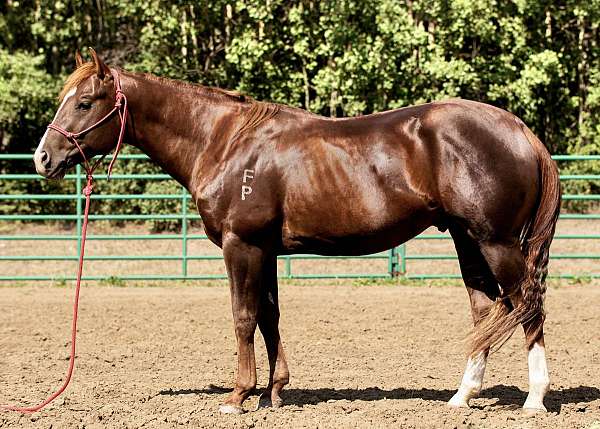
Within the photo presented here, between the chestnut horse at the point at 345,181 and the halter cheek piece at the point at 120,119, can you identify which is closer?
the chestnut horse at the point at 345,181

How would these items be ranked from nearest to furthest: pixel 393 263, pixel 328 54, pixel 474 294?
pixel 474 294
pixel 393 263
pixel 328 54

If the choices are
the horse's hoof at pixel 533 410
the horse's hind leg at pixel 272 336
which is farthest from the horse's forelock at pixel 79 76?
the horse's hoof at pixel 533 410

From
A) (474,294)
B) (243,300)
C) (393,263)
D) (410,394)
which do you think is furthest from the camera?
(393,263)

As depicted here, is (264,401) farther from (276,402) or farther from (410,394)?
(410,394)

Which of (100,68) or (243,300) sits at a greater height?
(100,68)

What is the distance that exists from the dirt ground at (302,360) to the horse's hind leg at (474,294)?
0.12 meters

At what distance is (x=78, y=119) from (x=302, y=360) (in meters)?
2.55

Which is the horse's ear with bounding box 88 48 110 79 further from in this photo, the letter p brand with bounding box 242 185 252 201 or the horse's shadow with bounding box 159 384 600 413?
the horse's shadow with bounding box 159 384 600 413

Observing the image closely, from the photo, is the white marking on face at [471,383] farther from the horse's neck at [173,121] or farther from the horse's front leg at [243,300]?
the horse's neck at [173,121]

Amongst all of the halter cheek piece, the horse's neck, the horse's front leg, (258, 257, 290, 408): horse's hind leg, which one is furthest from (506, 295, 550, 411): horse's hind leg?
the halter cheek piece

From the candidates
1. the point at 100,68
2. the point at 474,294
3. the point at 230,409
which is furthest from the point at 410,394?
the point at 100,68

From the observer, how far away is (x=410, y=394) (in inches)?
213

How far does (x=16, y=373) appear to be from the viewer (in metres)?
6.04

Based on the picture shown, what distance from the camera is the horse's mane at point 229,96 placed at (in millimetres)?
4910
